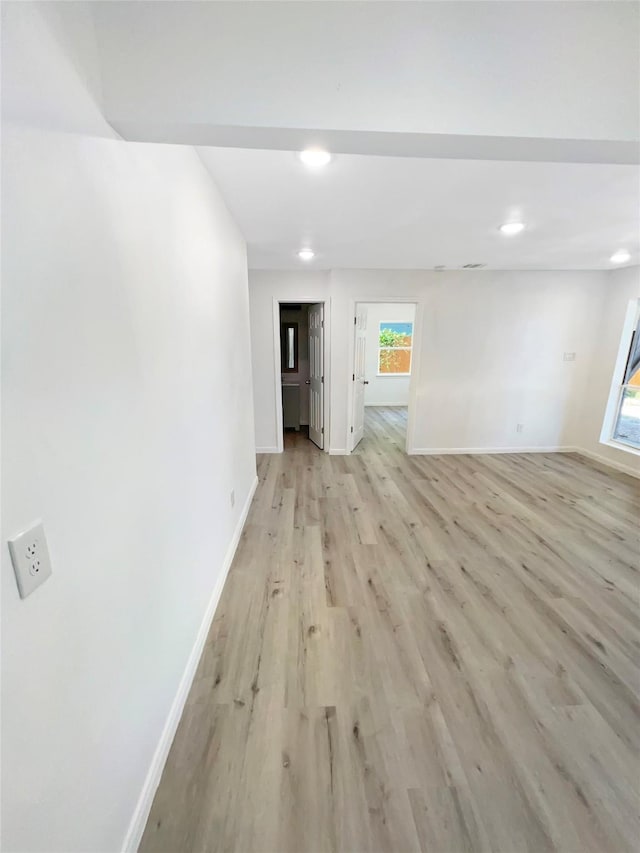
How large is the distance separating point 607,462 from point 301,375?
4369 millimetres

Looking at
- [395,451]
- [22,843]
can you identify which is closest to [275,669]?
[22,843]

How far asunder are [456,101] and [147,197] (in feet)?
3.24

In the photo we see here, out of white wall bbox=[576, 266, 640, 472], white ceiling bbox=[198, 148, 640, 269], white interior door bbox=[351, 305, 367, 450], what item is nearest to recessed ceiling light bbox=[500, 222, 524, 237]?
white ceiling bbox=[198, 148, 640, 269]

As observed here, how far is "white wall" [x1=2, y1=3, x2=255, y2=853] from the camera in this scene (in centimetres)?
63

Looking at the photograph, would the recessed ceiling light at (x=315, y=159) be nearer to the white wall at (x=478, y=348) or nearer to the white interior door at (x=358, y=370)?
the white wall at (x=478, y=348)

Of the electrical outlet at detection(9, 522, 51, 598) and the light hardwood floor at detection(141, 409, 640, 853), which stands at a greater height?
the electrical outlet at detection(9, 522, 51, 598)

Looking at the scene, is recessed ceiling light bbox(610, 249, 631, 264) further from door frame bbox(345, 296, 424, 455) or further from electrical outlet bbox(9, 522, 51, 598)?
electrical outlet bbox(9, 522, 51, 598)

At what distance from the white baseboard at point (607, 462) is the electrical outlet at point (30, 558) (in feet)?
17.6

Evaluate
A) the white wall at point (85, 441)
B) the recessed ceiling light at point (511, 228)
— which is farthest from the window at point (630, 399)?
the white wall at point (85, 441)

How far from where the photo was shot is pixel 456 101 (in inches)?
35.6

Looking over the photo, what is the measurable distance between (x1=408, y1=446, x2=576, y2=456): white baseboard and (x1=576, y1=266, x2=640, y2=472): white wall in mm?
356

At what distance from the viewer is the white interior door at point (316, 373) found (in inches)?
180

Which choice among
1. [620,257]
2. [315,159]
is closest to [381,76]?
[315,159]

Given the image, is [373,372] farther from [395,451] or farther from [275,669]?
[275,669]
